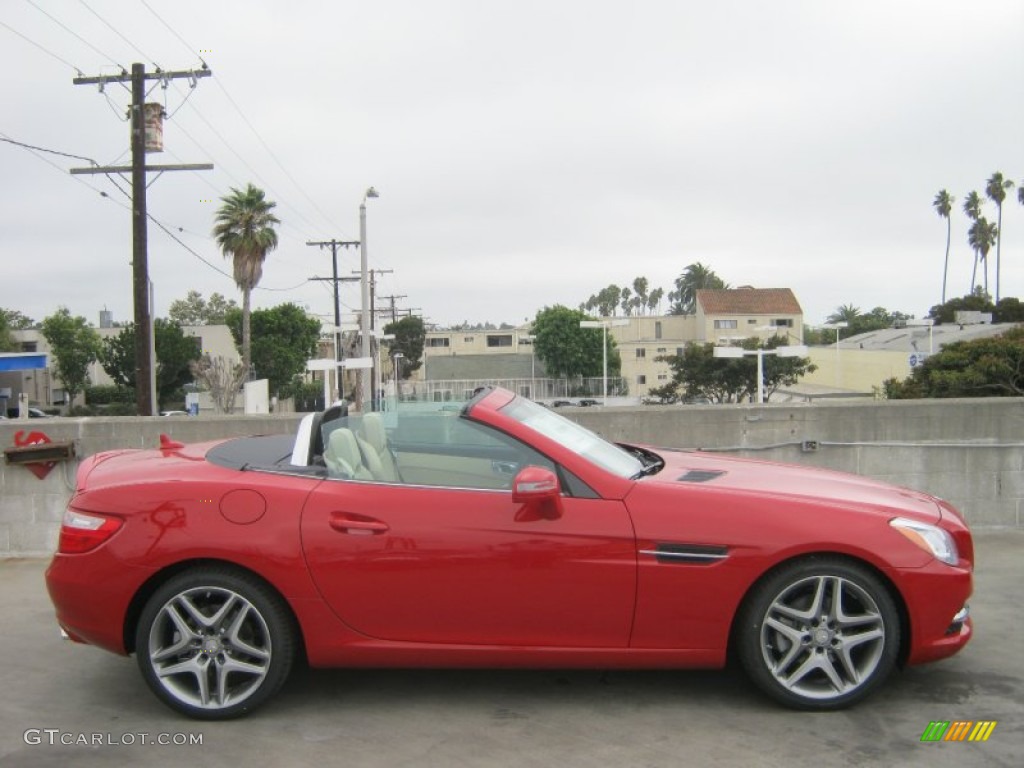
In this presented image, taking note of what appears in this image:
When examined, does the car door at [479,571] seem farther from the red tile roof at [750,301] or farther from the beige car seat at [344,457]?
the red tile roof at [750,301]

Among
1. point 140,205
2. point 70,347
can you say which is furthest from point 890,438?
point 70,347

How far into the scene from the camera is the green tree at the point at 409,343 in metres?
85.2

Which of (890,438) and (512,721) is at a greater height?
(890,438)

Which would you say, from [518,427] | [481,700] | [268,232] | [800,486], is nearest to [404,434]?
[518,427]

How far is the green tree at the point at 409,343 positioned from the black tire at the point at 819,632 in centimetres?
8137

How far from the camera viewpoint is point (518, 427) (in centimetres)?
394

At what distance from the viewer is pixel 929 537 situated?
3770mm

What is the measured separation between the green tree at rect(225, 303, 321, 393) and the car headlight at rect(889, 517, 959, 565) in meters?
58.1

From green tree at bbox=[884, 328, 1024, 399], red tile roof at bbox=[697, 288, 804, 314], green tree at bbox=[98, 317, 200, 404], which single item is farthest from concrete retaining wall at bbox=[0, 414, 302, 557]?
red tile roof at bbox=[697, 288, 804, 314]

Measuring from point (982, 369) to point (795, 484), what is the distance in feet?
26.0

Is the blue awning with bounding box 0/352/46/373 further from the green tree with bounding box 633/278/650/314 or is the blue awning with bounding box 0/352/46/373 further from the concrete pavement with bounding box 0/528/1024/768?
the green tree with bounding box 633/278/650/314

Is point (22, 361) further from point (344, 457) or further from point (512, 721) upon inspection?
point (512, 721)

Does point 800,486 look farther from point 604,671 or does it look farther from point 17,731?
point 17,731

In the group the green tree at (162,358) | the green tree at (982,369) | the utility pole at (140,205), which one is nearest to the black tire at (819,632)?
the green tree at (982,369)
